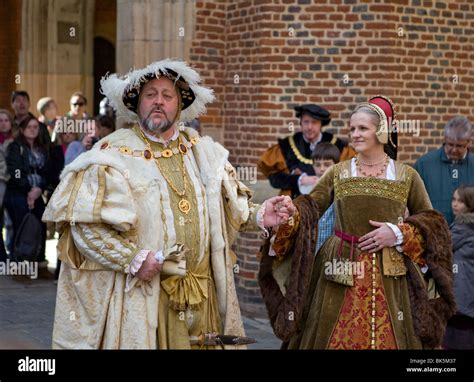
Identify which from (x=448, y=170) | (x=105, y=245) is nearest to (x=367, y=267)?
(x=105, y=245)

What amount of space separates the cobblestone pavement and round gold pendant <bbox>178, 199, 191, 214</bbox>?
328cm

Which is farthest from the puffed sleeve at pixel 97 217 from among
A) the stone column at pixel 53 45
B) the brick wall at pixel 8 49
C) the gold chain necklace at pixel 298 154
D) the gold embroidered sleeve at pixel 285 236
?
the brick wall at pixel 8 49

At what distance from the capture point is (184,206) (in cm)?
535

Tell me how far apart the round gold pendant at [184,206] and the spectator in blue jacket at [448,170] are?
3782 mm

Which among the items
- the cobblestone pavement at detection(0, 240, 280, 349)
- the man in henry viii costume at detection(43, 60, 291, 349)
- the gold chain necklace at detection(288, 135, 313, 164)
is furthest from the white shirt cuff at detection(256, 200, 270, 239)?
the gold chain necklace at detection(288, 135, 313, 164)

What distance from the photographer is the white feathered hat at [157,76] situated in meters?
5.36

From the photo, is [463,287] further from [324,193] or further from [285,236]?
[285,236]

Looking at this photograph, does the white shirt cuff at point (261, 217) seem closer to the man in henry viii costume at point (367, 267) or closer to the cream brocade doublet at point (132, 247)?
the cream brocade doublet at point (132, 247)

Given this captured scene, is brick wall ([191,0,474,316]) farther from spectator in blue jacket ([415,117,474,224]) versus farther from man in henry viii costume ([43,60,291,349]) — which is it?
man in henry viii costume ([43,60,291,349])

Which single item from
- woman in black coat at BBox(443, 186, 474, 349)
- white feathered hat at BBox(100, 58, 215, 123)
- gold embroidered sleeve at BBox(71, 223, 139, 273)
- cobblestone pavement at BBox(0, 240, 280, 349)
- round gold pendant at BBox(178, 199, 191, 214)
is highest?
white feathered hat at BBox(100, 58, 215, 123)

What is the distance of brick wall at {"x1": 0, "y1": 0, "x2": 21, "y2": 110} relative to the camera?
1981cm

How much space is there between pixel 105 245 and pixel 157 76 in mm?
889
